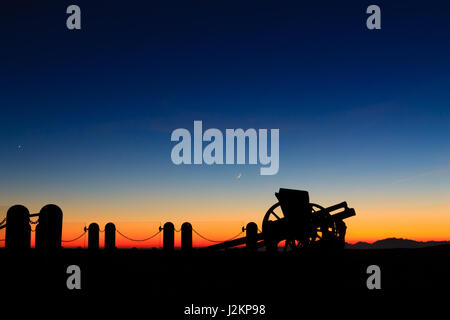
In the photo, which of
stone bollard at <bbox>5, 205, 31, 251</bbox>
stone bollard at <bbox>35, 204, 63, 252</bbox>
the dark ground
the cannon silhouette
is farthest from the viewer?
the cannon silhouette

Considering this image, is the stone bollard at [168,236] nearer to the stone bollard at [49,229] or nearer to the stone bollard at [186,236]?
the stone bollard at [186,236]

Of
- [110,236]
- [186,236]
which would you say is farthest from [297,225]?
[110,236]

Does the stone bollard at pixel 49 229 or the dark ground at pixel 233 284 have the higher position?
the stone bollard at pixel 49 229

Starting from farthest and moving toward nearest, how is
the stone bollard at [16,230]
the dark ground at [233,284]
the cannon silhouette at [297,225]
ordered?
the cannon silhouette at [297,225], the stone bollard at [16,230], the dark ground at [233,284]

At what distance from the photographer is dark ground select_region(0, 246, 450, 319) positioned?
30.2 feet

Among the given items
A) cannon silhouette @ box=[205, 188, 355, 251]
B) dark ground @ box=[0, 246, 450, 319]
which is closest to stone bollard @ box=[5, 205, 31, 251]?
dark ground @ box=[0, 246, 450, 319]

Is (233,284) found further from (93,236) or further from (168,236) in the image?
(93,236)

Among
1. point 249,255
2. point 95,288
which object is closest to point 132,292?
point 95,288

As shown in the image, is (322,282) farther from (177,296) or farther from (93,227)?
(93,227)

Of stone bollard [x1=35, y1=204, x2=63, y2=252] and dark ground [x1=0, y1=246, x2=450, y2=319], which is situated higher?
stone bollard [x1=35, y1=204, x2=63, y2=252]

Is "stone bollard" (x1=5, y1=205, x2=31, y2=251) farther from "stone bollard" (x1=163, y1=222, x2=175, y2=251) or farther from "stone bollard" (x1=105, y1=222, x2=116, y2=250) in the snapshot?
"stone bollard" (x1=105, y1=222, x2=116, y2=250)

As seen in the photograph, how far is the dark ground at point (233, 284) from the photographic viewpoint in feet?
30.2

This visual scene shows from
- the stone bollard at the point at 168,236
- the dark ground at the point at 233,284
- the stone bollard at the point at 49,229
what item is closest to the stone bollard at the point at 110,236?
the stone bollard at the point at 168,236

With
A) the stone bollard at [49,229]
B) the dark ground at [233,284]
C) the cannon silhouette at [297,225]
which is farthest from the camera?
the cannon silhouette at [297,225]
